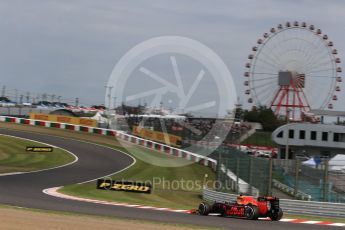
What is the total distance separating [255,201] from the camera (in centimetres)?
1636

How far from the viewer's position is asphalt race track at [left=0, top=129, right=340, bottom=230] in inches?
594

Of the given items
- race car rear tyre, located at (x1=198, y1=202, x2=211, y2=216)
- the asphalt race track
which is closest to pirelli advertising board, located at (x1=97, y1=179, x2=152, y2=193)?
the asphalt race track

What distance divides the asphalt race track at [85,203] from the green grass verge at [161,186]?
1.32 meters

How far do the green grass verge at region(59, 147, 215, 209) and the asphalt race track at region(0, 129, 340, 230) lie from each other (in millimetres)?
1324

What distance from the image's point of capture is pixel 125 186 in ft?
84.1

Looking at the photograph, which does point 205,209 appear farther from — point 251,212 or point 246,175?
point 246,175

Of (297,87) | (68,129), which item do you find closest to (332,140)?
(297,87)

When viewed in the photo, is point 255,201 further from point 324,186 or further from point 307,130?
point 307,130

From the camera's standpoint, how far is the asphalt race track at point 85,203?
49.5ft

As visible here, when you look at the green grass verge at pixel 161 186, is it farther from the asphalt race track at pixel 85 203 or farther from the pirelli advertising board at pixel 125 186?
the asphalt race track at pixel 85 203

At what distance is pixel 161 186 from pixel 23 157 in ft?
45.2

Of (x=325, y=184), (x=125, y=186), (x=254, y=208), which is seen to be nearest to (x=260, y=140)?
(x=125, y=186)

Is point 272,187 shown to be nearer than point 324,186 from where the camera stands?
No

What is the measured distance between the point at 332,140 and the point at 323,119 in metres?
8.63
